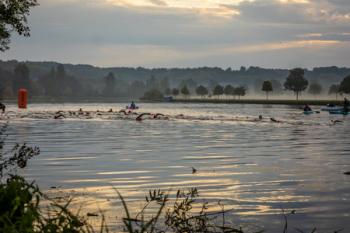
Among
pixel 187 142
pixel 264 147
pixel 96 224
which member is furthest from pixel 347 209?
pixel 187 142

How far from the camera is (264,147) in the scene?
48.4 meters

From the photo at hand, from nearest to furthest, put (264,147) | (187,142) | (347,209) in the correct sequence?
(347,209), (264,147), (187,142)

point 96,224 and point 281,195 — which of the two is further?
point 281,195

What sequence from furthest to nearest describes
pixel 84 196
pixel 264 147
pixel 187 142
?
pixel 187 142, pixel 264 147, pixel 84 196

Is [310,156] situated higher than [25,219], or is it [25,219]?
[25,219]

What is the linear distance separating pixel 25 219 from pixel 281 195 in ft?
55.5

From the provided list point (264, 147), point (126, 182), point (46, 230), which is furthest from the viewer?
point (264, 147)

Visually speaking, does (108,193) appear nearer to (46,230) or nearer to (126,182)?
(126,182)

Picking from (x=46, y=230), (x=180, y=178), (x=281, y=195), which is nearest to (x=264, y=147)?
(x=180, y=178)

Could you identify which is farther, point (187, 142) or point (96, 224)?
point (187, 142)

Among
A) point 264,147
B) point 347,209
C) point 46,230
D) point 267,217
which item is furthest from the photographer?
point 264,147

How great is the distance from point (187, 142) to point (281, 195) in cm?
3048

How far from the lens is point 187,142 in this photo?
5366cm

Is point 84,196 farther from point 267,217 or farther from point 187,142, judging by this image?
point 187,142
